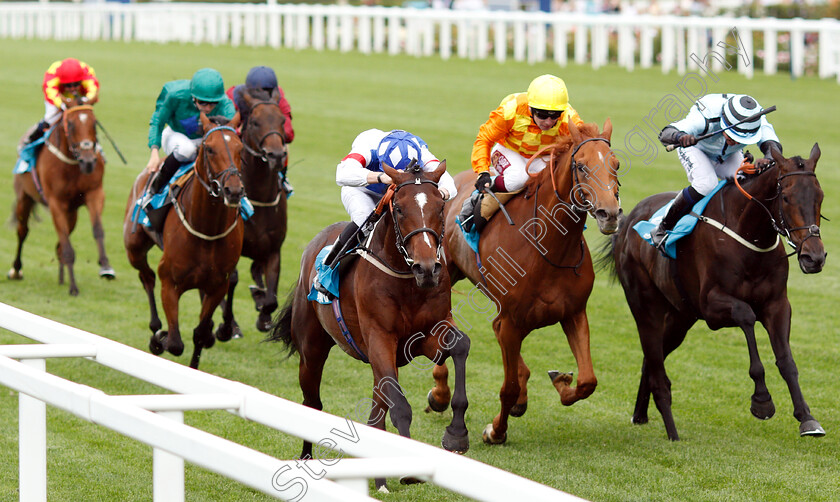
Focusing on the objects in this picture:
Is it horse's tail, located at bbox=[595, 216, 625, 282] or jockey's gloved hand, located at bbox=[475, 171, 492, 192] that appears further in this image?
horse's tail, located at bbox=[595, 216, 625, 282]

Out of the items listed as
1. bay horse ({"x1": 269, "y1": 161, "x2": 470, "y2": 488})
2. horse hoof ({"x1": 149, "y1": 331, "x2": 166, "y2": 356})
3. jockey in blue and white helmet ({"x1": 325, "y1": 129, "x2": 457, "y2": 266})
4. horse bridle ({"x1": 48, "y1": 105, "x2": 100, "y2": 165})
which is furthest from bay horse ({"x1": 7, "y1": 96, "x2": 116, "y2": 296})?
bay horse ({"x1": 269, "y1": 161, "x2": 470, "y2": 488})

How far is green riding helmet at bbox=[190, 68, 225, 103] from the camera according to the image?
23.1 feet

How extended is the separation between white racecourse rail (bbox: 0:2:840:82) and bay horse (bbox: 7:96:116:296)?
880 cm

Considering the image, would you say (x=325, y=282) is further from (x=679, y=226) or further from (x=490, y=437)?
(x=679, y=226)

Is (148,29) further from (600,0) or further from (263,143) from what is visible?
(263,143)

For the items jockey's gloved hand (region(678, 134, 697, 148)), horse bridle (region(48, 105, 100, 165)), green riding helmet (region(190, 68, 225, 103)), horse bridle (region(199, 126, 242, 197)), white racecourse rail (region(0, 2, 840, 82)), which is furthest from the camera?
white racecourse rail (region(0, 2, 840, 82))

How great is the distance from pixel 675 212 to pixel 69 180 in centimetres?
579

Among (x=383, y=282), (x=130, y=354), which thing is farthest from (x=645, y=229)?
(x=130, y=354)

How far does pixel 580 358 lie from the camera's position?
530cm

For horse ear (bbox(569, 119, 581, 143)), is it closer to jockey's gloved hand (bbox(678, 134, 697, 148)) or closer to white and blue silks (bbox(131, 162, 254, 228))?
jockey's gloved hand (bbox(678, 134, 697, 148))

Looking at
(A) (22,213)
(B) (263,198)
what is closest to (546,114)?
(B) (263,198)

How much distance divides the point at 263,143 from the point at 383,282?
2.68 m

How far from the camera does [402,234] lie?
14.4 ft

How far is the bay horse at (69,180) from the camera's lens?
362 inches
